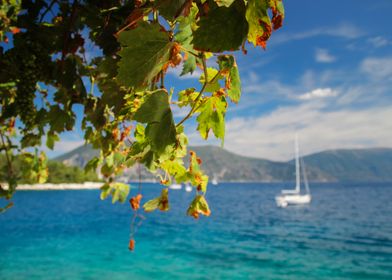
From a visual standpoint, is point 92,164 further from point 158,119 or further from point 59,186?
point 59,186

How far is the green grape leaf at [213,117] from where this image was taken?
3.32 ft

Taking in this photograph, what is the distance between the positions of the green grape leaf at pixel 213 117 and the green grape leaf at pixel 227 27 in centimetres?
39

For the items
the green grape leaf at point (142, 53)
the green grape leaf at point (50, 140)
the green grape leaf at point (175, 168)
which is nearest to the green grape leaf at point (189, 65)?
the green grape leaf at point (175, 168)

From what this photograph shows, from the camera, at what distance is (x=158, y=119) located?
0.73 m

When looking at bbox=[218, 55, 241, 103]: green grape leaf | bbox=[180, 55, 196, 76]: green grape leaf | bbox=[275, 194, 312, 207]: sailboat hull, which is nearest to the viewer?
bbox=[218, 55, 241, 103]: green grape leaf

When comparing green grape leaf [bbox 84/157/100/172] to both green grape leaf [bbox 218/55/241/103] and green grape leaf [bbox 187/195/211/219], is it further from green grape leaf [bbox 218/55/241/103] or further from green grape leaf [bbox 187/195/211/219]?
green grape leaf [bbox 218/55/241/103]

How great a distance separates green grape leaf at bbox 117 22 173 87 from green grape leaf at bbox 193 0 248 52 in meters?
0.08

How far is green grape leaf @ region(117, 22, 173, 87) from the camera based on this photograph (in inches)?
25.6

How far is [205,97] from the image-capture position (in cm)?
102

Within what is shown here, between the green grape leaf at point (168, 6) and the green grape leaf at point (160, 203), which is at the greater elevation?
the green grape leaf at point (168, 6)

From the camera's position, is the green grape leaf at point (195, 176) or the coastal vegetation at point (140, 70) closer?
the coastal vegetation at point (140, 70)

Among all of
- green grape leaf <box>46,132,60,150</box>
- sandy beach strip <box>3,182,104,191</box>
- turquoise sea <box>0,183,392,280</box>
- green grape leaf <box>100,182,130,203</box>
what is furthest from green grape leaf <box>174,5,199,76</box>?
sandy beach strip <box>3,182,104,191</box>

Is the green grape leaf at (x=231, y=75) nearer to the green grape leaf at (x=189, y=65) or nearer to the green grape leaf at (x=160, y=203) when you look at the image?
the green grape leaf at (x=189, y=65)

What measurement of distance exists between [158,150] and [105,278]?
19.5 meters
